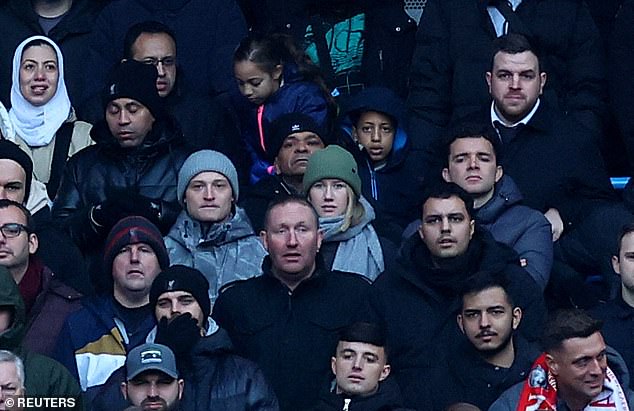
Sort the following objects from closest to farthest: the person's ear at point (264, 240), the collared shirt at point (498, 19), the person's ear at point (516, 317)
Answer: the person's ear at point (516, 317) < the person's ear at point (264, 240) < the collared shirt at point (498, 19)

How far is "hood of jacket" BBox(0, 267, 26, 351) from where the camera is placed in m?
9.82

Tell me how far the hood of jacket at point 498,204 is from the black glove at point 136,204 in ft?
5.47

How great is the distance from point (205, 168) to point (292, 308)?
0.97 metres

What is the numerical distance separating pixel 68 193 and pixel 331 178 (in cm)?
145

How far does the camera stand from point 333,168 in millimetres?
11133

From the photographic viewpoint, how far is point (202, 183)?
11.1 meters

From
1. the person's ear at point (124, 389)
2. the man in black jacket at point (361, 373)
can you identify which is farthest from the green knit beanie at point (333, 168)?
the person's ear at point (124, 389)

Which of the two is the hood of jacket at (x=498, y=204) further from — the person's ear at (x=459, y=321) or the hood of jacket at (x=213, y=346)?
the hood of jacket at (x=213, y=346)

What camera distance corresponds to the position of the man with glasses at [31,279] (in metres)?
10.6

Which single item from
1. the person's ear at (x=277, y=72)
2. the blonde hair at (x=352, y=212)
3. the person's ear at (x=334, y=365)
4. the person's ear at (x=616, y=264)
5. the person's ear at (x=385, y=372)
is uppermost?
the person's ear at (x=277, y=72)

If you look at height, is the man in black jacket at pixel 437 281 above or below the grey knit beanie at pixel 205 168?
below

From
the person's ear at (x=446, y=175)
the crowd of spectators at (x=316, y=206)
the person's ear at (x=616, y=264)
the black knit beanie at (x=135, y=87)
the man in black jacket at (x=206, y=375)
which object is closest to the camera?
the man in black jacket at (x=206, y=375)

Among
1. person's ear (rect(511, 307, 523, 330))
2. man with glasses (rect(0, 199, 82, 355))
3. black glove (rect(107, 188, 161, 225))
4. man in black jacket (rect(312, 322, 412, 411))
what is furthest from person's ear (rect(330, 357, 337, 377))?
black glove (rect(107, 188, 161, 225))

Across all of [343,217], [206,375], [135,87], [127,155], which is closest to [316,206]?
[343,217]
